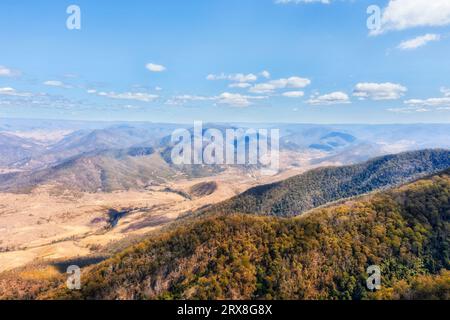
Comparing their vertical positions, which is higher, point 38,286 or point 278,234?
point 278,234

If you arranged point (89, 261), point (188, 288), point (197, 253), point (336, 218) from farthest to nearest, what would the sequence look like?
point (89, 261) → point (336, 218) → point (197, 253) → point (188, 288)

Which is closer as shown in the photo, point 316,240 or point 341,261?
point 341,261

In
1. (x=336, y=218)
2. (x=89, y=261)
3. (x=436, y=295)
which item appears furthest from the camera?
(x=89, y=261)

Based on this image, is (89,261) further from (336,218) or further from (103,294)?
(336,218)

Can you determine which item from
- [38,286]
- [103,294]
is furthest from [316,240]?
[38,286]
